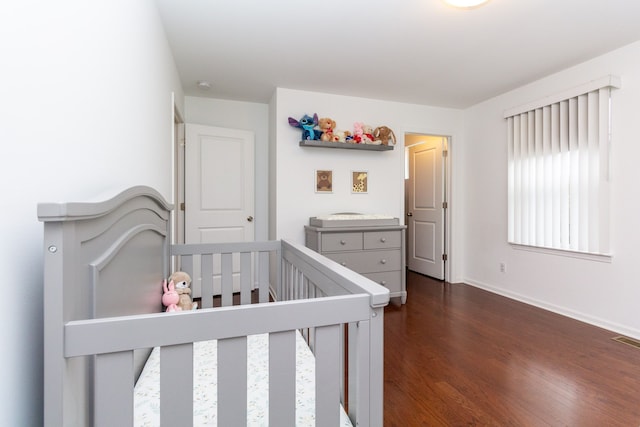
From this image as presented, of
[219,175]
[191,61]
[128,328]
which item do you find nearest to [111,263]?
[128,328]

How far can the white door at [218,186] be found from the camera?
11.4 ft

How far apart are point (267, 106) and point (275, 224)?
4.95 ft

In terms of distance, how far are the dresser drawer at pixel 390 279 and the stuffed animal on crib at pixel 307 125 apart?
1.54 m

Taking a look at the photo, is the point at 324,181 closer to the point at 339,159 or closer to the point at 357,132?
the point at 339,159

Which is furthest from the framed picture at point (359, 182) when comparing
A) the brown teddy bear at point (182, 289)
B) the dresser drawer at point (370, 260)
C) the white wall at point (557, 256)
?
the brown teddy bear at point (182, 289)

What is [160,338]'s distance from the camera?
0.66m

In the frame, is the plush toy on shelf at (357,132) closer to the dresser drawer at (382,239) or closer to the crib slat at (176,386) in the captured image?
the dresser drawer at (382,239)

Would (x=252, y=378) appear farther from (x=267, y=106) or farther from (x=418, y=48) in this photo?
(x=267, y=106)

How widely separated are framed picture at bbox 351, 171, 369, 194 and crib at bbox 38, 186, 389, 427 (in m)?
2.72

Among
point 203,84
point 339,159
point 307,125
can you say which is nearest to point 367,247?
point 339,159

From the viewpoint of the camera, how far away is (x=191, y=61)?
9.04ft

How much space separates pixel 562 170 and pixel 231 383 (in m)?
3.39

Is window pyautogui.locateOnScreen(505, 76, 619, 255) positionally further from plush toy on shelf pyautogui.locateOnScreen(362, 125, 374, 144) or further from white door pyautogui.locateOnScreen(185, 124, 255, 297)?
white door pyautogui.locateOnScreen(185, 124, 255, 297)

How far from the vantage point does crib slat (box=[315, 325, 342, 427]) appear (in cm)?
79
